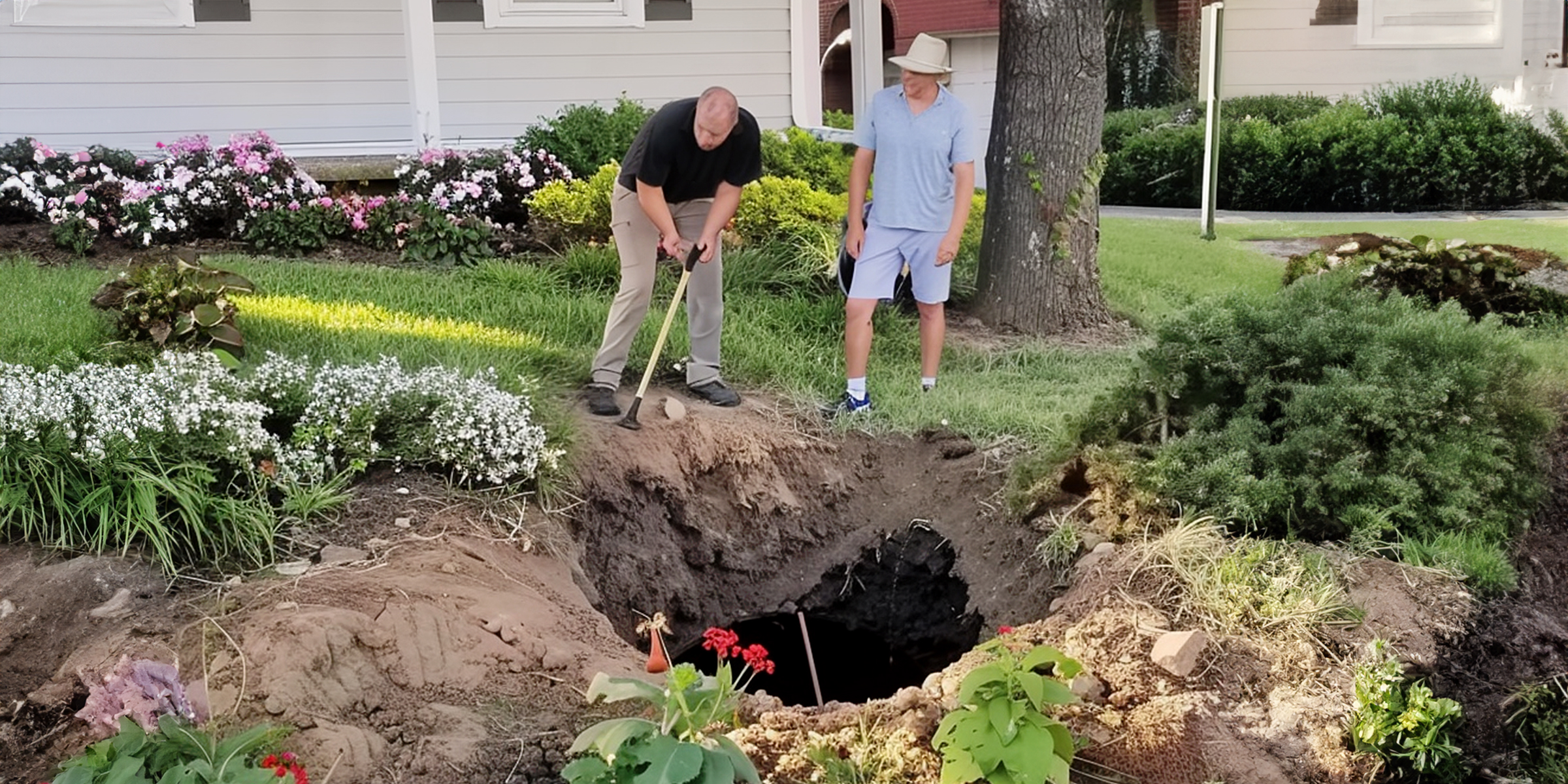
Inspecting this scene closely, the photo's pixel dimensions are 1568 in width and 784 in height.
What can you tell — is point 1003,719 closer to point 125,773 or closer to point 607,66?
point 125,773

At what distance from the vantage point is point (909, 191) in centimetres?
673

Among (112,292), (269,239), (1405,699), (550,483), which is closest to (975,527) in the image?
(550,483)

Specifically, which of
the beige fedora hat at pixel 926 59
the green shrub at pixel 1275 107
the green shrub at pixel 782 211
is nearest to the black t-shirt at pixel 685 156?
the beige fedora hat at pixel 926 59

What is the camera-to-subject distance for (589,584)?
17.6 ft

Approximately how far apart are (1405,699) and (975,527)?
2335mm

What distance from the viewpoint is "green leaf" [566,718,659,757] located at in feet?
10.4

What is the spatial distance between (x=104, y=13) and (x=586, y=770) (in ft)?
31.1

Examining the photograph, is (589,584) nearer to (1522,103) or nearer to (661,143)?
(661,143)

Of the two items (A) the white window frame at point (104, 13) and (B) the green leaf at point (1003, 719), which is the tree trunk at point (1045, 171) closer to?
(B) the green leaf at point (1003, 719)

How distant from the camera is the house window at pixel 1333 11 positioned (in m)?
20.7

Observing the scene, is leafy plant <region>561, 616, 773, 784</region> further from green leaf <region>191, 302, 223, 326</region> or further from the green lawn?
green leaf <region>191, 302, 223, 326</region>

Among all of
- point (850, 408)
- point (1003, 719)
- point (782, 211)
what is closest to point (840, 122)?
point (782, 211)

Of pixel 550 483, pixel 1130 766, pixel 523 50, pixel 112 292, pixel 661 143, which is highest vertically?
pixel 523 50

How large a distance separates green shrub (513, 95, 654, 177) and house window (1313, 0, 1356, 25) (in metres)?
13.9
